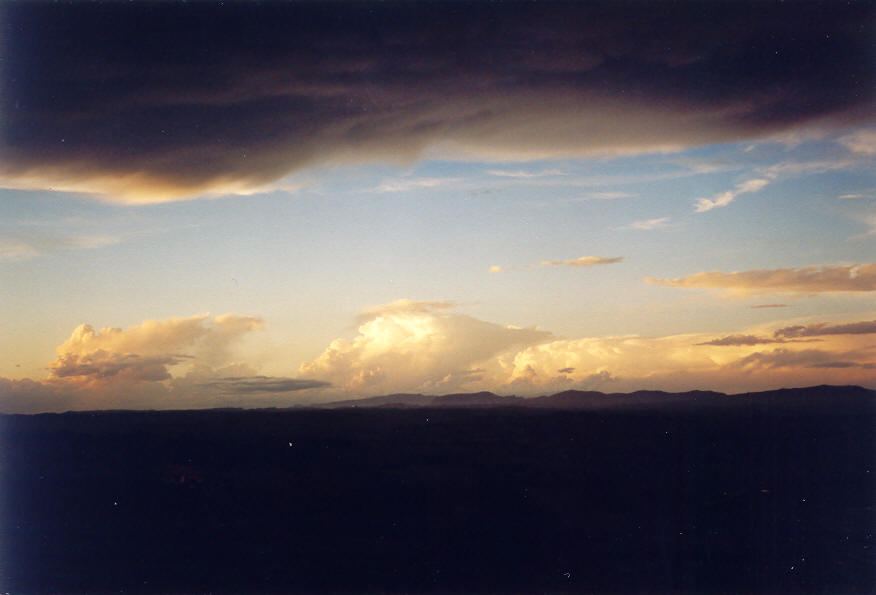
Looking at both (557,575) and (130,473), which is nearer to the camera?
(557,575)

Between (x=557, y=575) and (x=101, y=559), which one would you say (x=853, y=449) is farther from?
(x=101, y=559)

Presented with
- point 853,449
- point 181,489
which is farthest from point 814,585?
point 853,449

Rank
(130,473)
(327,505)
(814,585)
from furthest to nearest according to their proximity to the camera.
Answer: (130,473), (327,505), (814,585)

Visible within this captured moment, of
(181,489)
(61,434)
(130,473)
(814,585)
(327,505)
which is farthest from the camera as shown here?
(61,434)

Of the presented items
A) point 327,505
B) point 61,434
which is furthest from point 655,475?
point 61,434

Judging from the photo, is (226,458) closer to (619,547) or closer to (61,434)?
(61,434)

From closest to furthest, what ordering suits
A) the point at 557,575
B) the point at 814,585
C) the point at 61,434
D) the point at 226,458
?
1. the point at 814,585
2. the point at 557,575
3. the point at 226,458
4. the point at 61,434
